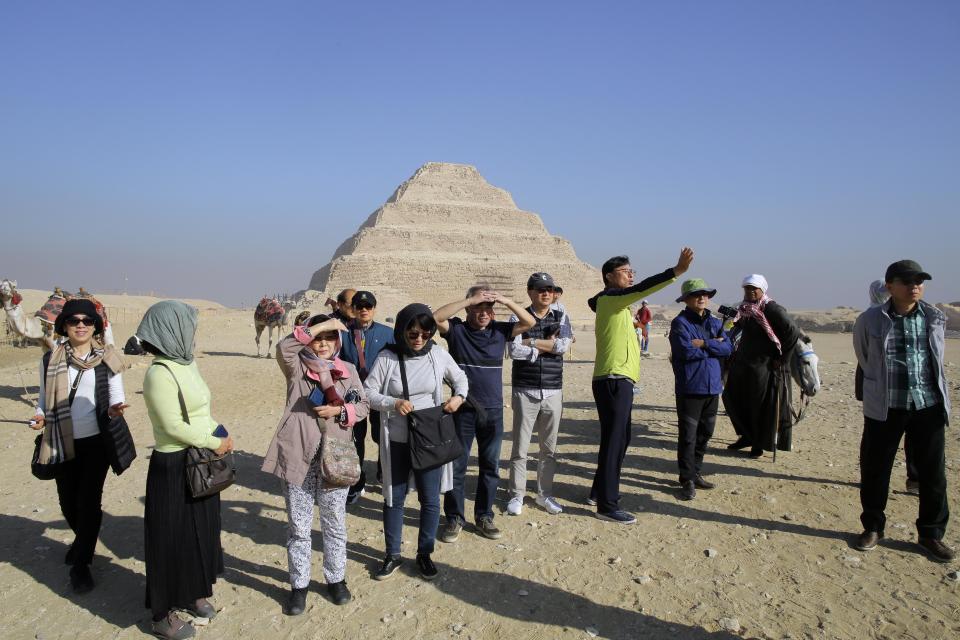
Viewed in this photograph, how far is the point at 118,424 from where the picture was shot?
3.03m

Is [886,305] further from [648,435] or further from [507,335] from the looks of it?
[648,435]

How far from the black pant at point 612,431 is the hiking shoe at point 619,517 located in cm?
3

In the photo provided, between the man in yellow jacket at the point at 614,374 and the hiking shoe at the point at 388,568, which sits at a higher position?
the man in yellow jacket at the point at 614,374

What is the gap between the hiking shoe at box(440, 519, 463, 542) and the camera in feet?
11.4

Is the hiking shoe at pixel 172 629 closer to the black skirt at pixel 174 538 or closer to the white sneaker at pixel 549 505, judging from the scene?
the black skirt at pixel 174 538

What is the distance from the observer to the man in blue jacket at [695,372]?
416 centimetres

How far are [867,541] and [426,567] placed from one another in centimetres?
258

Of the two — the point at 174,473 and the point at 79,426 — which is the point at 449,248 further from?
the point at 174,473

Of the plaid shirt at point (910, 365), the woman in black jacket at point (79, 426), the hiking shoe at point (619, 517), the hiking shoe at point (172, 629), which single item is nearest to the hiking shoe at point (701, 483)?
the hiking shoe at point (619, 517)

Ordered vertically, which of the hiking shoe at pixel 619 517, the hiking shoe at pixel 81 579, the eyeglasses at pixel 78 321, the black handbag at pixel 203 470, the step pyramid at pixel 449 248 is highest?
the step pyramid at pixel 449 248

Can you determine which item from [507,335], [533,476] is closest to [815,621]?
[507,335]

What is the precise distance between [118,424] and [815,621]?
362 cm

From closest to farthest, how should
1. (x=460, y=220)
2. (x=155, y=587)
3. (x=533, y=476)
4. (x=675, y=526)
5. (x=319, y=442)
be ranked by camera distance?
(x=155, y=587)
(x=319, y=442)
(x=675, y=526)
(x=533, y=476)
(x=460, y=220)

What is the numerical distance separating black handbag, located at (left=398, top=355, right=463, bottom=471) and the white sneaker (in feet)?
4.12
